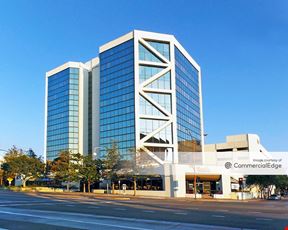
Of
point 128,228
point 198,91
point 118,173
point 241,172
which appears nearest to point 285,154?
point 241,172

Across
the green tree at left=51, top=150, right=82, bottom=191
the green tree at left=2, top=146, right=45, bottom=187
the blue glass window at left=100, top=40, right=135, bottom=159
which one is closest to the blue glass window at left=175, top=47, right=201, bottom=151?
the blue glass window at left=100, top=40, right=135, bottom=159

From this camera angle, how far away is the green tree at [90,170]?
66625 mm

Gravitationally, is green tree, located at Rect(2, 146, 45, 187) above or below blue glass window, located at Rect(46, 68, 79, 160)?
below

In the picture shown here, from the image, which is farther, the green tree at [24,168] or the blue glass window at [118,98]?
the blue glass window at [118,98]

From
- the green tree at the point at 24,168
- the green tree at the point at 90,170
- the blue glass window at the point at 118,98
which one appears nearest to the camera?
the green tree at the point at 90,170

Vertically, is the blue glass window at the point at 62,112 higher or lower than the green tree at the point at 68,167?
higher

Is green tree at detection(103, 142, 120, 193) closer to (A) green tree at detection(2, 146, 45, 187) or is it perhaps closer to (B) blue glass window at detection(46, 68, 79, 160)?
(A) green tree at detection(2, 146, 45, 187)

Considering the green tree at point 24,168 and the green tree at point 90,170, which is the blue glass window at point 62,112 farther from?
the green tree at point 90,170

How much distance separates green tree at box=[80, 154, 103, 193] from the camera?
219 feet

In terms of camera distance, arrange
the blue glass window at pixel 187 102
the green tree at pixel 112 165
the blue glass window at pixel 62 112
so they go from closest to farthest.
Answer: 1. the green tree at pixel 112 165
2. the blue glass window at pixel 187 102
3. the blue glass window at pixel 62 112

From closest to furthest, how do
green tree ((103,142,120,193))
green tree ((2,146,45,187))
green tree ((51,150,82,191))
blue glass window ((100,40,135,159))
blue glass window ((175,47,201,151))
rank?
1. green tree ((103,142,120,193))
2. green tree ((51,150,82,191))
3. green tree ((2,146,45,187))
4. blue glass window ((100,40,135,159))
5. blue glass window ((175,47,201,151))

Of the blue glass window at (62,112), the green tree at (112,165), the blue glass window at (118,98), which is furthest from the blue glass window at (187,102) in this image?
the blue glass window at (62,112)

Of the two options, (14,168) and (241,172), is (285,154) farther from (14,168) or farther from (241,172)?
(14,168)

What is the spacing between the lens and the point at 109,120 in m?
83.3
